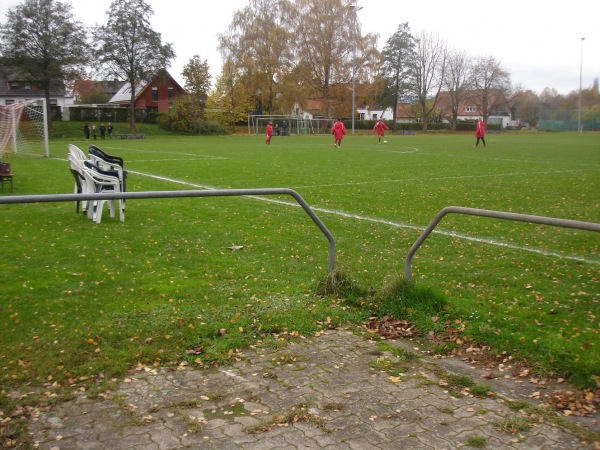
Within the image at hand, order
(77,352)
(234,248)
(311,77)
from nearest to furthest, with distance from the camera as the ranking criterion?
(77,352) < (234,248) < (311,77)

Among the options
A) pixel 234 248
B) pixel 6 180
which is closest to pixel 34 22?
pixel 6 180

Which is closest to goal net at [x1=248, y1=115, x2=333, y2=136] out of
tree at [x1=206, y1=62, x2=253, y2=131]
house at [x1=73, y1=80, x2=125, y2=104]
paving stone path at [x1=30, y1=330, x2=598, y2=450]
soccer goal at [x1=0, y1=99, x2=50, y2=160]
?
tree at [x1=206, y1=62, x2=253, y2=131]

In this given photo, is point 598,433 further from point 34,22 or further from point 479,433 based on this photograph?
point 34,22

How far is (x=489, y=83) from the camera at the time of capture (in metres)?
98.4

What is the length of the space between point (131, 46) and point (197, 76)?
834 centimetres

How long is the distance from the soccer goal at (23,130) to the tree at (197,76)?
42785 millimetres

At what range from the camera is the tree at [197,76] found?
237 ft

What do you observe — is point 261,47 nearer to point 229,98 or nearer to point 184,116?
point 229,98

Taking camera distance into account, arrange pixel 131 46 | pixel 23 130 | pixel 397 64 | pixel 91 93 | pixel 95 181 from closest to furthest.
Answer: pixel 95 181
pixel 23 130
pixel 131 46
pixel 397 64
pixel 91 93

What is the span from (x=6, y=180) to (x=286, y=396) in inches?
585

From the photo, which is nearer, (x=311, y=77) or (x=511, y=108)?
(x=311, y=77)

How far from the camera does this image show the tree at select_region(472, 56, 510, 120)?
9688cm

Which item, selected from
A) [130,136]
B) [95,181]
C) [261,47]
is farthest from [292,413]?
[261,47]

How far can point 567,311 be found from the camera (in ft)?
18.9
